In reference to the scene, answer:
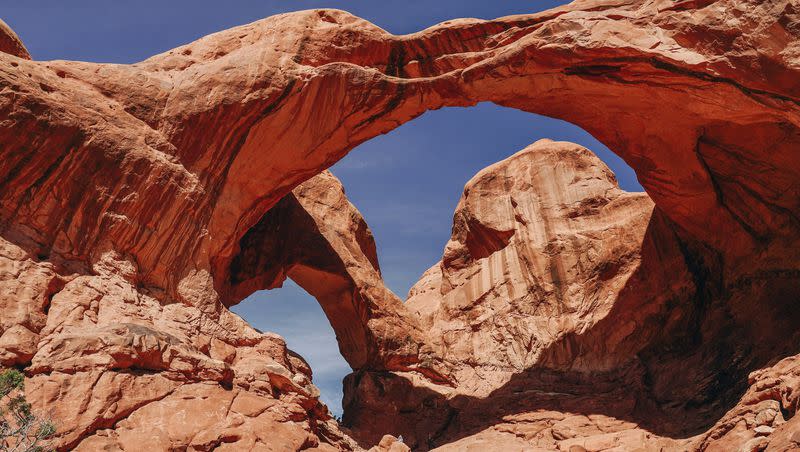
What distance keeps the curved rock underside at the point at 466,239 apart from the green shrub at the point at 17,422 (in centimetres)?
52

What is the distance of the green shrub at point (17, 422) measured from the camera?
12.1 meters

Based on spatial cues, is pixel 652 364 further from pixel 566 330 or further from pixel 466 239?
pixel 466 239

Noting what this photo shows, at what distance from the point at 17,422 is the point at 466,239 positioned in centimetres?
1766

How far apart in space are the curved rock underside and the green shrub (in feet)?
1.72

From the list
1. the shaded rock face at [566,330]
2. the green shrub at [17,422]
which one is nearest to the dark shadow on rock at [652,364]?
the shaded rock face at [566,330]

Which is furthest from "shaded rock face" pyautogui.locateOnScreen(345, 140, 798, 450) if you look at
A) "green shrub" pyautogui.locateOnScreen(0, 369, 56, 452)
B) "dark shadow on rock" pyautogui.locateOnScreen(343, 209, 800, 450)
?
"green shrub" pyautogui.locateOnScreen(0, 369, 56, 452)

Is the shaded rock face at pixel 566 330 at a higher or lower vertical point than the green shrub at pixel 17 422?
higher

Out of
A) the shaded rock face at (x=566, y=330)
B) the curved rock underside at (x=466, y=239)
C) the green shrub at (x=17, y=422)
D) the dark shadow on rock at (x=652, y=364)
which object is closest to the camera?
the green shrub at (x=17, y=422)

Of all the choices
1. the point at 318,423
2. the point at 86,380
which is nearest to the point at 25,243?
the point at 86,380

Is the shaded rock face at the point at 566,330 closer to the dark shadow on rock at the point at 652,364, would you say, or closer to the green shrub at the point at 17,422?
the dark shadow on rock at the point at 652,364

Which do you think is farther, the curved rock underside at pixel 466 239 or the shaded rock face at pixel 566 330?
the shaded rock face at pixel 566 330

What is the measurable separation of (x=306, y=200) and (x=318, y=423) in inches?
436

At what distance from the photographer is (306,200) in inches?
1049

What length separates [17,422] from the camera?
12.7 m
